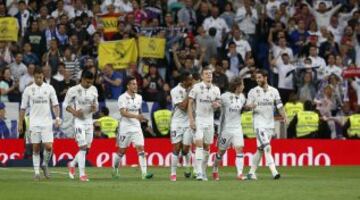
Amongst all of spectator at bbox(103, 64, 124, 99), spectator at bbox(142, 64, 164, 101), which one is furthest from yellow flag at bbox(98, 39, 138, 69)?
spectator at bbox(142, 64, 164, 101)

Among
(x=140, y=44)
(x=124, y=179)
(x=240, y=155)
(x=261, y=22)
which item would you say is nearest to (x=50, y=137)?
(x=124, y=179)

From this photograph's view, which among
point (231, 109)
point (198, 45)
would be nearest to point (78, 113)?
point (231, 109)

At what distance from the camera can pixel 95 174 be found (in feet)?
93.7

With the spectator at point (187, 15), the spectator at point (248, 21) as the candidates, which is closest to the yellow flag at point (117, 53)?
the spectator at point (187, 15)

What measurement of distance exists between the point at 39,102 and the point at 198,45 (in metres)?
12.3

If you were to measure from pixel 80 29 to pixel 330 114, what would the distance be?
28.2ft

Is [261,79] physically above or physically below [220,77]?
below

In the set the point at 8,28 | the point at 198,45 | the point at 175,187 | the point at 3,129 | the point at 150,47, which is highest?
the point at 8,28

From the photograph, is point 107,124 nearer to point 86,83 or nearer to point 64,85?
point 64,85

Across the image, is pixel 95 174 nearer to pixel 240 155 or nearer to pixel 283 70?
pixel 240 155

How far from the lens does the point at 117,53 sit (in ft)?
118

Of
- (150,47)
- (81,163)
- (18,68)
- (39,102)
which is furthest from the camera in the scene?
(150,47)

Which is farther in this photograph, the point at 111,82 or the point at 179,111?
the point at 111,82

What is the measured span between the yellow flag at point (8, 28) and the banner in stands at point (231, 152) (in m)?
4.12
